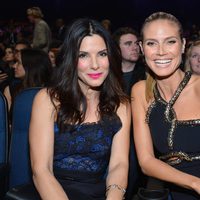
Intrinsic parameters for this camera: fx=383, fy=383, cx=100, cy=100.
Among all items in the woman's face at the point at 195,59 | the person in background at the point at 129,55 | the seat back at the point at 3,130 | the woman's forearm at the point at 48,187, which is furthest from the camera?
the person in background at the point at 129,55

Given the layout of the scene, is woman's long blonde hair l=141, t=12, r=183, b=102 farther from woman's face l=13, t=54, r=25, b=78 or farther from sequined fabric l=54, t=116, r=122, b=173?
woman's face l=13, t=54, r=25, b=78

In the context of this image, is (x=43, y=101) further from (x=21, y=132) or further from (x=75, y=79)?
(x=21, y=132)

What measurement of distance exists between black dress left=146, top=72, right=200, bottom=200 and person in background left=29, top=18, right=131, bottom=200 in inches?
5.9

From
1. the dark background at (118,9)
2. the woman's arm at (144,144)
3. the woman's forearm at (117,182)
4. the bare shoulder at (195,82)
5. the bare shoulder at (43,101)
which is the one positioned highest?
the dark background at (118,9)

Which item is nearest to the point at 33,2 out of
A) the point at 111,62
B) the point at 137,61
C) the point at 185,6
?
the point at 185,6

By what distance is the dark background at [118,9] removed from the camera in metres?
14.7

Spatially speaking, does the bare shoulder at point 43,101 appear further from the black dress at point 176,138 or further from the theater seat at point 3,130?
the black dress at point 176,138

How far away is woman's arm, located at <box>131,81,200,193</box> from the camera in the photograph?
5.95 ft

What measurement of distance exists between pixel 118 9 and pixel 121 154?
44.7 feet

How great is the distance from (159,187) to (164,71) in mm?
536

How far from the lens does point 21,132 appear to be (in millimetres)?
2152

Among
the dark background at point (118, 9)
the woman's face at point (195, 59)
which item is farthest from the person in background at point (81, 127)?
the dark background at point (118, 9)

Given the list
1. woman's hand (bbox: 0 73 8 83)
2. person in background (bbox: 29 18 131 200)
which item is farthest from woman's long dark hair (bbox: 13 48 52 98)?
person in background (bbox: 29 18 131 200)

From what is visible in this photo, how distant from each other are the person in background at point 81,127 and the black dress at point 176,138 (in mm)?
150
